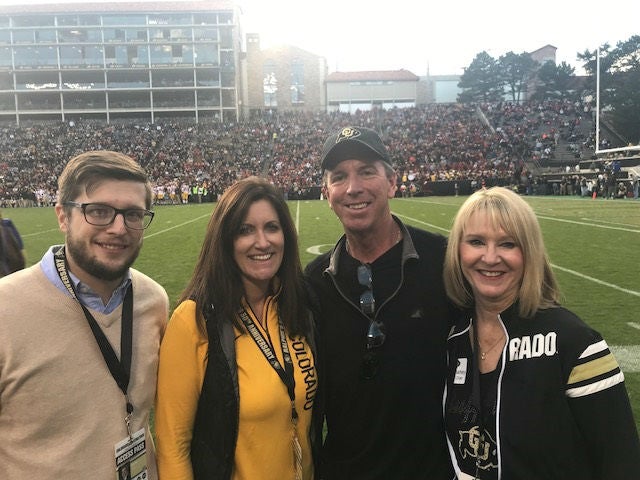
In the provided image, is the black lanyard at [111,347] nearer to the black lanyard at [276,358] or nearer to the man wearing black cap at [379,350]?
the black lanyard at [276,358]

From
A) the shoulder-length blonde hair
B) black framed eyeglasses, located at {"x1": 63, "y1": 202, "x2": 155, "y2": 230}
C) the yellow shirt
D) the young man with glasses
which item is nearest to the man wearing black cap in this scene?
the yellow shirt

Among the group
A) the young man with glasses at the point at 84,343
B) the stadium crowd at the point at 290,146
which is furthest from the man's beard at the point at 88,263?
the stadium crowd at the point at 290,146

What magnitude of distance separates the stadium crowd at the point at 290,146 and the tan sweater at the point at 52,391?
36.3m

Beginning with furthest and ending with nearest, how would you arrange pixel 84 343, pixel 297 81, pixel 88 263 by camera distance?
pixel 297 81, pixel 88 263, pixel 84 343

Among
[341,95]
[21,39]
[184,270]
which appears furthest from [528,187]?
[21,39]

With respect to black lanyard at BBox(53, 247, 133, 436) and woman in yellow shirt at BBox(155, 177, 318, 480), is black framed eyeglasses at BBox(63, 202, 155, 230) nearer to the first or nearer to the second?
black lanyard at BBox(53, 247, 133, 436)

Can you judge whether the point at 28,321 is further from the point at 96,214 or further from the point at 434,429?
the point at 434,429

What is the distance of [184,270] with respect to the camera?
10.9 m

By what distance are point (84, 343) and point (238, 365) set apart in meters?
0.62

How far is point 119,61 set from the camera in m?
68.2

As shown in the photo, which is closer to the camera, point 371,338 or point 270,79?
point 371,338

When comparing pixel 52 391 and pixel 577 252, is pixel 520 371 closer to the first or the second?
pixel 52 391

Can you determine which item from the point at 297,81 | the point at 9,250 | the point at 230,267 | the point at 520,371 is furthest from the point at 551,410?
the point at 297,81

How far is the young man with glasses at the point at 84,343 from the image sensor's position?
6.48ft
